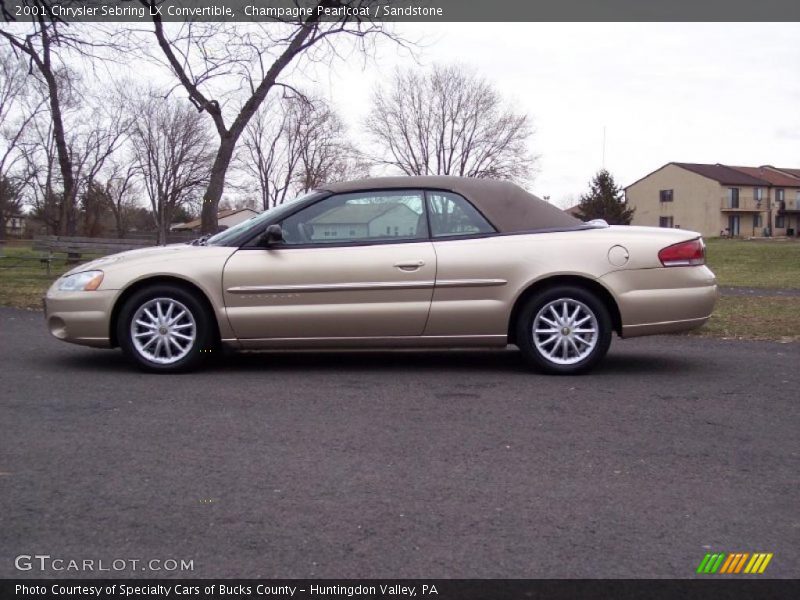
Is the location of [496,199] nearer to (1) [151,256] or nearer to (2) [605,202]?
(1) [151,256]

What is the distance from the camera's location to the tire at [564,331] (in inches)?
247

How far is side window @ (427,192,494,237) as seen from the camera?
6430 millimetres

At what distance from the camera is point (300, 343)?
6.34 m

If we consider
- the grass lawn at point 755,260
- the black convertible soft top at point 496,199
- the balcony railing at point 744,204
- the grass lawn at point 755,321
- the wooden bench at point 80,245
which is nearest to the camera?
the black convertible soft top at point 496,199

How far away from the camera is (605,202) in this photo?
51.7 metres

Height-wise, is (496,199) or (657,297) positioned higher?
(496,199)

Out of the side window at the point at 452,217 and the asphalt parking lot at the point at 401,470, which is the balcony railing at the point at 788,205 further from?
the side window at the point at 452,217

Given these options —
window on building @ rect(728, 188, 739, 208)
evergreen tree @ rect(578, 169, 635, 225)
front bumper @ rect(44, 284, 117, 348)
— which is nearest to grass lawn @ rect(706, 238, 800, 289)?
evergreen tree @ rect(578, 169, 635, 225)

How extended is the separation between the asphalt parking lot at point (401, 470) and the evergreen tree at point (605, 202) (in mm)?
46420

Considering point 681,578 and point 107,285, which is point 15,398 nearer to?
point 107,285
